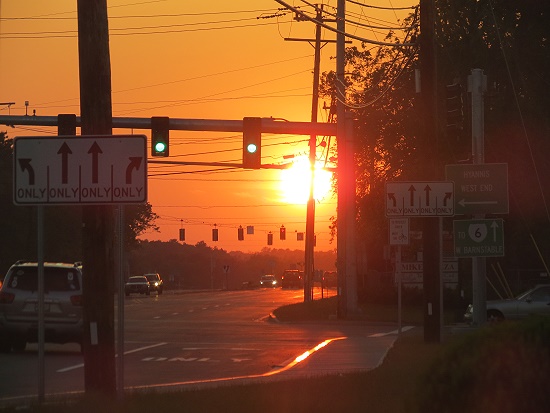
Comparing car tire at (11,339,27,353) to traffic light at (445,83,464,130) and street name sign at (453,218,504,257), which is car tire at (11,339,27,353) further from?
traffic light at (445,83,464,130)

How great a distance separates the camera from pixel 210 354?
22.9 metres

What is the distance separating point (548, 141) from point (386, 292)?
14667 mm

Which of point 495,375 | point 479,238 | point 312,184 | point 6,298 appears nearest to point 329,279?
point 312,184

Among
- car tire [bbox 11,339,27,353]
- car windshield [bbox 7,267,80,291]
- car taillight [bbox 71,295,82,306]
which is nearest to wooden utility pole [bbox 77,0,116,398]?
car taillight [bbox 71,295,82,306]

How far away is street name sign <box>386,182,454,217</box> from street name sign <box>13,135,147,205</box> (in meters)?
10.8

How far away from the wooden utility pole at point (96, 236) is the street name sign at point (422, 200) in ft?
34.0

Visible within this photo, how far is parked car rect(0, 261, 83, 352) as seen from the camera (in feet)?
72.8

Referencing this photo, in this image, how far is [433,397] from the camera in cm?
740

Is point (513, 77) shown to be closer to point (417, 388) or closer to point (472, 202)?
point (472, 202)

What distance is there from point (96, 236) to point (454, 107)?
12819 millimetres

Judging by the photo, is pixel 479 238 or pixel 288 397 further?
pixel 479 238

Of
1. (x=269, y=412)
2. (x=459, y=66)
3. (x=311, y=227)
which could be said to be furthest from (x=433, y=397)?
(x=311, y=227)

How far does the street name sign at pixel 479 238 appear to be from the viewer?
2377 centimetres

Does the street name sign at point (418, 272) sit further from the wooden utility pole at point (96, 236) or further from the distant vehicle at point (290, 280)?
the distant vehicle at point (290, 280)
